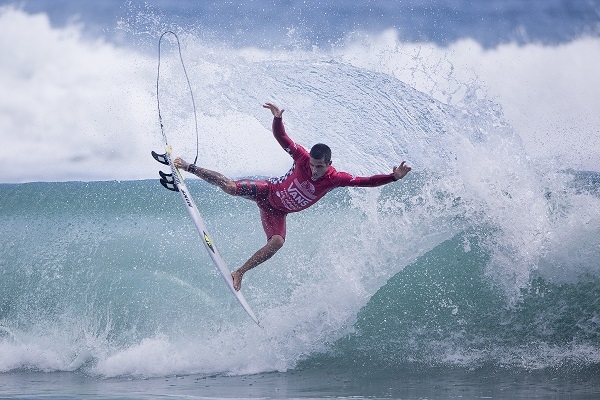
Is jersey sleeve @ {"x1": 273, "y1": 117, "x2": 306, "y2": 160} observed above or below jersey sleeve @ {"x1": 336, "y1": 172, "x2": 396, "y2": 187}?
above

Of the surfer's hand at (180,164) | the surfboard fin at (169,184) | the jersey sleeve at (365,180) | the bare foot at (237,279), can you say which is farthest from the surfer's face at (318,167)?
the surfboard fin at (169,184)

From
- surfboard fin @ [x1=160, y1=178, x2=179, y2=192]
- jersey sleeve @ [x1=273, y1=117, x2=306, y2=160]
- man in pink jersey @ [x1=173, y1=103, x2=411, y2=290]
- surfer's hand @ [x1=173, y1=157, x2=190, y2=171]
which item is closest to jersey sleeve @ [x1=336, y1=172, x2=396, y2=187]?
man in pink jersey @ [x1=173, y1=103, x2=411, y2=290]

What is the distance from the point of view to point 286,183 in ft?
18.6

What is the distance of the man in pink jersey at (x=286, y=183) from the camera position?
5289 millimetres

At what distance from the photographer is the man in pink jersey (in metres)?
5.29

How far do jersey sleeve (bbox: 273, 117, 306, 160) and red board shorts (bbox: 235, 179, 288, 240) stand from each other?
0.47 metres

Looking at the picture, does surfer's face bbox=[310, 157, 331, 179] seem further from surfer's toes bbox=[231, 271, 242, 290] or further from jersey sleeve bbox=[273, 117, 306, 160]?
surfer's toes bbox=[231, 271, 242, 290]

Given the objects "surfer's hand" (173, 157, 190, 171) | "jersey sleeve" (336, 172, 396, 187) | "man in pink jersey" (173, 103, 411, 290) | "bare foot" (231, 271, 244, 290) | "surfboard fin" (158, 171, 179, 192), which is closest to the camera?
"jersey sleeve" (336, 172, 396, 187)

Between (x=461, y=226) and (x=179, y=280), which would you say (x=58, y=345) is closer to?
(x=179, y=280)

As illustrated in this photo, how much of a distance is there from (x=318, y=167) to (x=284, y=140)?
38cm

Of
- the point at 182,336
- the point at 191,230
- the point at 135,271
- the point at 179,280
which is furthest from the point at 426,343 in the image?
the point at 191,230

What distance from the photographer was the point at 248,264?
6.00 m

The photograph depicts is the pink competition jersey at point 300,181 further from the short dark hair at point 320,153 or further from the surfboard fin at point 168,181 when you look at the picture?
the surfboard fin at point 168,181

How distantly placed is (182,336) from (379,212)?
8.01 ft
